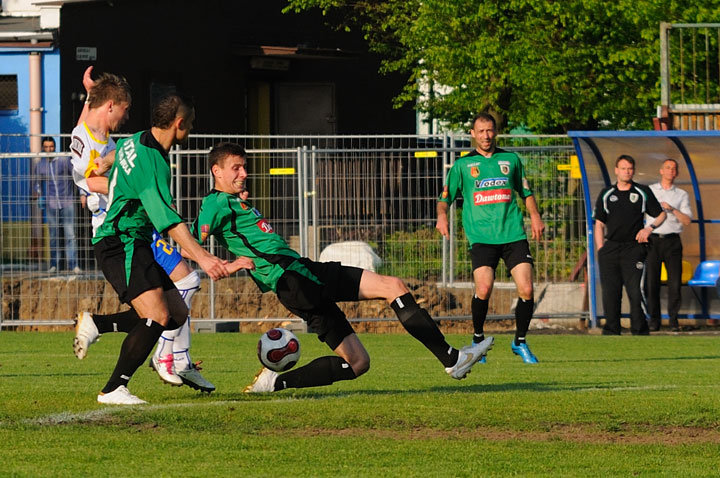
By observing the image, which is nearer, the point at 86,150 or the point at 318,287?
the point at 318,287

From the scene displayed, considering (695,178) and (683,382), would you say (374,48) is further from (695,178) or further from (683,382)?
(683,382)

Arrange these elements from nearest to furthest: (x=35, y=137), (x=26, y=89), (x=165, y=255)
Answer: (x=165, y=255), (x=35, y=137), (x=26, y=89)

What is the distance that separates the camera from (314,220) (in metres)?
17.4

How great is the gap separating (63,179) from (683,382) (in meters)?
9.67

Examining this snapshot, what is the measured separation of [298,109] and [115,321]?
23.1 meters

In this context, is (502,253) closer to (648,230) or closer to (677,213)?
(648,230)

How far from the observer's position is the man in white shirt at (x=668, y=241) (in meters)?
16.7

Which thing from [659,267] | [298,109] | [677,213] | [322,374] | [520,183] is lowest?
[322,374]

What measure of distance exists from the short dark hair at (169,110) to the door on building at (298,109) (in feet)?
78.3

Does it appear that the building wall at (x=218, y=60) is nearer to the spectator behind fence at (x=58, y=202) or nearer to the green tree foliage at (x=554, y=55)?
the green tree foliage at (x=554, y=55)

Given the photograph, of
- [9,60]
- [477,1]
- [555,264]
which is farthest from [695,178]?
[9,60]

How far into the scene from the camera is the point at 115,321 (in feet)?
31.2

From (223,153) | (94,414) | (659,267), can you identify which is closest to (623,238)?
(659,267)

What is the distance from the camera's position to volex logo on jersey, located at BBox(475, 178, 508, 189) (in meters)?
12.2
